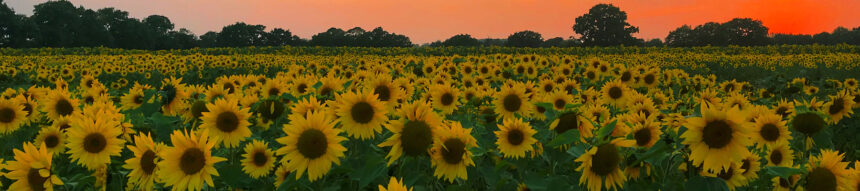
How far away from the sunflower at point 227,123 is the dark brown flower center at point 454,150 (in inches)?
53.2

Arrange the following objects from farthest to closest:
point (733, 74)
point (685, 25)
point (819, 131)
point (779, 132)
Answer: point (685, 25) → point (733, 74) → point (819, 131) → point (779, 132)

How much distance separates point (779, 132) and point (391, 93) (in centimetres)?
273

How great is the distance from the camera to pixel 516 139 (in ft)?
9.43

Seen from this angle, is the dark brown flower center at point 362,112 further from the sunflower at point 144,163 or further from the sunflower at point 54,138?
the sunflower at point 54,138

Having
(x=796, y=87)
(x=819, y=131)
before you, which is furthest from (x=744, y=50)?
(x=819, y=131)

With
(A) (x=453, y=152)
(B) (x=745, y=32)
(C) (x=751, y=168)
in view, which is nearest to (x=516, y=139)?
(A) (x=453, y=152)

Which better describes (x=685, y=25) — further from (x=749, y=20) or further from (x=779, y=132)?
(x=779, y=132)

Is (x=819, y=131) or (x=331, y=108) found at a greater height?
(x=331, y=108)

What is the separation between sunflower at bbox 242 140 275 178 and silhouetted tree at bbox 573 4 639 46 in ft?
308

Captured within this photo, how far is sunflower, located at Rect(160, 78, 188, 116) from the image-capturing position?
441 centimetres

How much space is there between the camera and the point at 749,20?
296ft

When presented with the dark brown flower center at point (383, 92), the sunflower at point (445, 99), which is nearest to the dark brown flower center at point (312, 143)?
the dark brown flower center at point (383, 92)

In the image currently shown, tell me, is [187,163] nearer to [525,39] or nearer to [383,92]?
[383,92]

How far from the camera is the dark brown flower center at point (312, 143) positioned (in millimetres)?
2360
